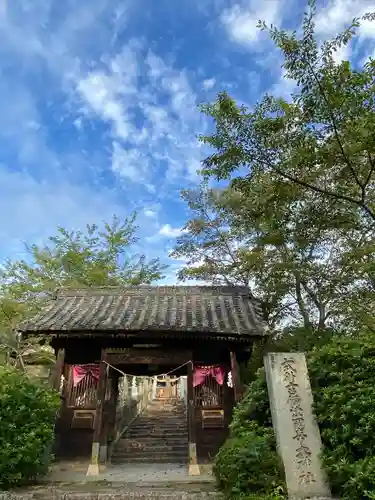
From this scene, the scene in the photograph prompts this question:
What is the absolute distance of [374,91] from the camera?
646cm

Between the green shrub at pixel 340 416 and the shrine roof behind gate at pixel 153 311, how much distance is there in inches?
133

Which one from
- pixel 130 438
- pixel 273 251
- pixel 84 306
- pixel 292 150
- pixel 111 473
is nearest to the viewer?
pixel 292 150

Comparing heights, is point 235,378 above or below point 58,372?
below

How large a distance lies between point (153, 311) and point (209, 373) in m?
2.66

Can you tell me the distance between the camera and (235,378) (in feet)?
34.8

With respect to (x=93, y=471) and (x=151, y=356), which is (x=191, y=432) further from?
(x=93, y=471)

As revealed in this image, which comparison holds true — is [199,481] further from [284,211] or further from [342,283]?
[342,283]

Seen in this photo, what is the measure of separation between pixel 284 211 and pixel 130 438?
11642 mm

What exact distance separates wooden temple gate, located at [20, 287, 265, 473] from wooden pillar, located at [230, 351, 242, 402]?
26mm

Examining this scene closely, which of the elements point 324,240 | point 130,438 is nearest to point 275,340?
point 324,240

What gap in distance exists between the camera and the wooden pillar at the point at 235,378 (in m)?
10.4

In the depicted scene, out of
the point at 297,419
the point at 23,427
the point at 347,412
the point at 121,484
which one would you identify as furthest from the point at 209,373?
the point at 347,412

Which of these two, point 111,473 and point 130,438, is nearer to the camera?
point 111,473

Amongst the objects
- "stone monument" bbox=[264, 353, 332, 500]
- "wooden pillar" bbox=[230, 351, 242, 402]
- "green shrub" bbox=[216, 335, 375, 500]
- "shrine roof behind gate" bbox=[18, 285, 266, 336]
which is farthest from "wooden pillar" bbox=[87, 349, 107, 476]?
"stone monument" bbox=[264, 353, 332, 500]
